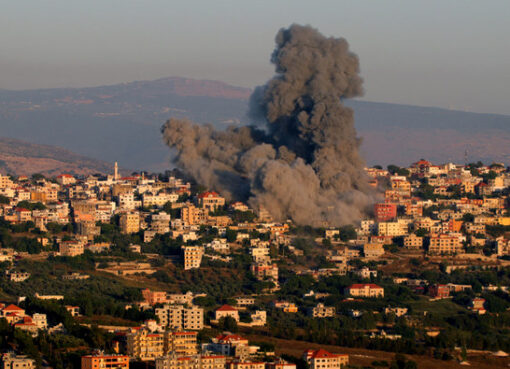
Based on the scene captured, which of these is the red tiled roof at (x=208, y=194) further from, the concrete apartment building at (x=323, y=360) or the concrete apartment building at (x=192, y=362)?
the concrete apartment building at (x=192, y=362)

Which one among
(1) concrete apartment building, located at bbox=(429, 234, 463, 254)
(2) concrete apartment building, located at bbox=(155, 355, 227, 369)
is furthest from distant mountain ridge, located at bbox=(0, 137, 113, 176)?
(2) concrete apartment building, located at bbox=(155, 355, 227, 369)

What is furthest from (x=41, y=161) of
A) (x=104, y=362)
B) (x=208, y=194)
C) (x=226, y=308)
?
(x=104, y=362)

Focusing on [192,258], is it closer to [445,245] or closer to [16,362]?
[445,245]

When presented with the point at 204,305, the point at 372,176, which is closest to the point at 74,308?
the point at 204,305

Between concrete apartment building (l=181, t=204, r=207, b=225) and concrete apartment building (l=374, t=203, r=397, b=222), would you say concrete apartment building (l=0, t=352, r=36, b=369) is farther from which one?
concrete apartment building (l=374, t=203, r=397, b=222)

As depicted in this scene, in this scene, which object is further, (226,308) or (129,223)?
(129,223)

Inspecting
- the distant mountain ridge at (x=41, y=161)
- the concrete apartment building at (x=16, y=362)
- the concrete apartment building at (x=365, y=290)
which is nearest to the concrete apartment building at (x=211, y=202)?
the concrete apartment building at (x=365, y=290)
